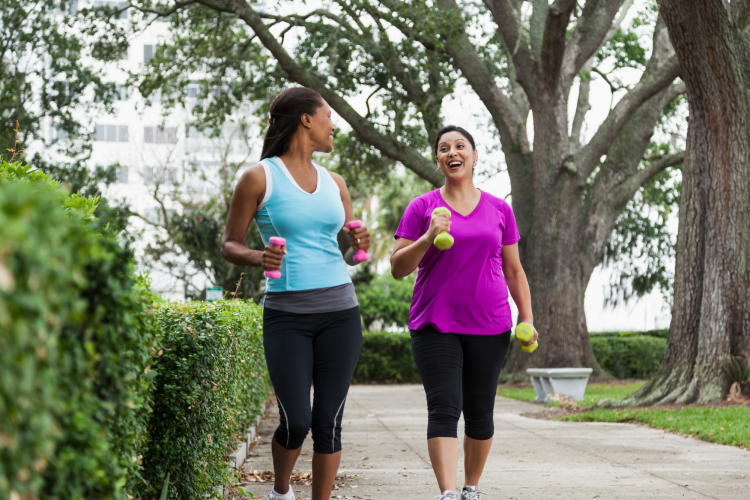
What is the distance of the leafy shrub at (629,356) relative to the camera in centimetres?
2081

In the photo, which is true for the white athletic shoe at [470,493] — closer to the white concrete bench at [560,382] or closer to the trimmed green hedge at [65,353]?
the trimmed green hedge at [65,353]

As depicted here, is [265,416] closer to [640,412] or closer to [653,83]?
[640,412]

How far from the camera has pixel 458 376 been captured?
399 cm

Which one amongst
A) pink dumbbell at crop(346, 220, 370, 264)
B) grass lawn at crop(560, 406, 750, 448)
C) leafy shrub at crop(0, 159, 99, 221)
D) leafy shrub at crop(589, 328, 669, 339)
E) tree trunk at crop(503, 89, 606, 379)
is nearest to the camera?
leafy shrub at crop(0, 159, 99, 221)

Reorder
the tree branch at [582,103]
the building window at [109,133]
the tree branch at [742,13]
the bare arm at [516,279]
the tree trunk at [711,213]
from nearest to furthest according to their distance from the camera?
the bare arm at [516,279]
the tree trunk at [711,213]
the tree branch at [742,13]
the tree branch at [582,103]
the building window at [109,133]

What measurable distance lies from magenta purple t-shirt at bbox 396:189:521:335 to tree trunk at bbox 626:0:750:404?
6345 mm

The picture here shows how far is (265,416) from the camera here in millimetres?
10750

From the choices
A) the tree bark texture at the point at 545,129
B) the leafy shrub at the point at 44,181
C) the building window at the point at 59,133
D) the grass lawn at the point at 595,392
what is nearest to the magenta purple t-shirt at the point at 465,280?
the leafy shrub at the point at 44,181

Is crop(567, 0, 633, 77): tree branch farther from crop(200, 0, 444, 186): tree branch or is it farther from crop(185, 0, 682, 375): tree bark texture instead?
crop(200, 0, 444, 186): tree branch

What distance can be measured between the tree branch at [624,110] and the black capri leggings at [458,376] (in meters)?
11.6

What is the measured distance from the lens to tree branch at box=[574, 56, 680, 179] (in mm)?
14293

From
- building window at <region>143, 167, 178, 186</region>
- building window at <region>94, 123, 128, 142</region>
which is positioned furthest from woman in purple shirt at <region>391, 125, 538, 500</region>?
building window at <region>94, 123, 128, 142</region>

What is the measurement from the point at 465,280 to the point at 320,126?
107cm

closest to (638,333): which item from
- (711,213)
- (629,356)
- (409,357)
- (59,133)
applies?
(629,356)
